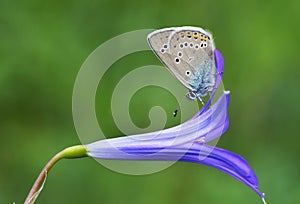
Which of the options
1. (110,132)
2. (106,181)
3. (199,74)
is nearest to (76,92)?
(110,132)

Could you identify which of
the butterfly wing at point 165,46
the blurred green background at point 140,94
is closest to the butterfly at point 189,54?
the butterfly wing at point 165,46

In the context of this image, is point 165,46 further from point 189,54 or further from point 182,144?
point 182,144

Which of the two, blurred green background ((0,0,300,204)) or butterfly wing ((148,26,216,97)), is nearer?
butterfly wing ((148,26,216,97))

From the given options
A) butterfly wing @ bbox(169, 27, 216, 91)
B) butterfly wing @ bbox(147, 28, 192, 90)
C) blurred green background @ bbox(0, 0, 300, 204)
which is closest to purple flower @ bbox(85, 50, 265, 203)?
butterfly wing @ bbox(169, 27, 216, 91)

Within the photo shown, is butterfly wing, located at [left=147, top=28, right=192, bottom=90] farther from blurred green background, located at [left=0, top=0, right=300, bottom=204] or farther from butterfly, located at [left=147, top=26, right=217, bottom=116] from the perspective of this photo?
blurred green background, located at [left=0, top=0, right=300, bottom=204]

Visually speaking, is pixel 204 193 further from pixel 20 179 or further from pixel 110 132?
pixel 20 179

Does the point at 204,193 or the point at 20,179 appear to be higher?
the point at 20,179

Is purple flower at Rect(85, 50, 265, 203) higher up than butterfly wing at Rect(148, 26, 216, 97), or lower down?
lower down
